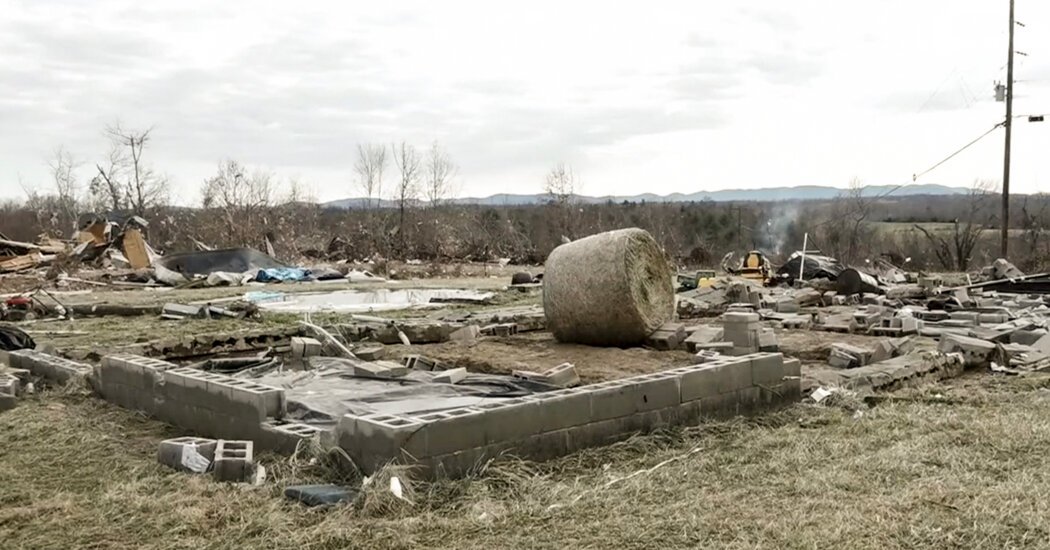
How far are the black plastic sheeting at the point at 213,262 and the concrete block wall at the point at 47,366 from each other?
18566mm

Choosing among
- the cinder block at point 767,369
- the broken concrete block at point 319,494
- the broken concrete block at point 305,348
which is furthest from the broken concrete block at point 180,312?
the broken concrete block at point 319,494

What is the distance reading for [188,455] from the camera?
6.66 m

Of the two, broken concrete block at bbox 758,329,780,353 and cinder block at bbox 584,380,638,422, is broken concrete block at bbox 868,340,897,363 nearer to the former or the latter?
broken concrete block at bbox 758,329,780,353

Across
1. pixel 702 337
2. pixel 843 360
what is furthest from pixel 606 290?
pixel 843 360

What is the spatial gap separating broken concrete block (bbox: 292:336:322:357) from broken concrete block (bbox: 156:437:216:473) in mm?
4861

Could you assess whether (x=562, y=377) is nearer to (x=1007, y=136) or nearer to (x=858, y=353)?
(x=858, y=353)

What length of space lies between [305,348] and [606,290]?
416 centimetres

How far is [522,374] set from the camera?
32.1 feet

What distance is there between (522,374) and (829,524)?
498 cm

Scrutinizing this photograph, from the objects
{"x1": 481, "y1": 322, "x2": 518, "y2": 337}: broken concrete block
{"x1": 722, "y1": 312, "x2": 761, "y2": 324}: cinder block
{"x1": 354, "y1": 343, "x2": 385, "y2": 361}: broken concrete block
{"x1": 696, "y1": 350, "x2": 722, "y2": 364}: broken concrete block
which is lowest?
{"x1": 481, "y1": 322, "x2": 518, "y2": 337}: broken concrete block

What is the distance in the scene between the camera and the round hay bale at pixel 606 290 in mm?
12844

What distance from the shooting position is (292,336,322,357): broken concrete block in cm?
1175

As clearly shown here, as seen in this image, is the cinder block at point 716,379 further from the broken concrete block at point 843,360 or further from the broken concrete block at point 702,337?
the broken concrete block at point 702,337

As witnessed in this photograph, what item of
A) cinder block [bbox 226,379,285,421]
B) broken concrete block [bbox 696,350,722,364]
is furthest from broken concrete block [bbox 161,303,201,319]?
cinder block [bbox 226,379,285,421]
